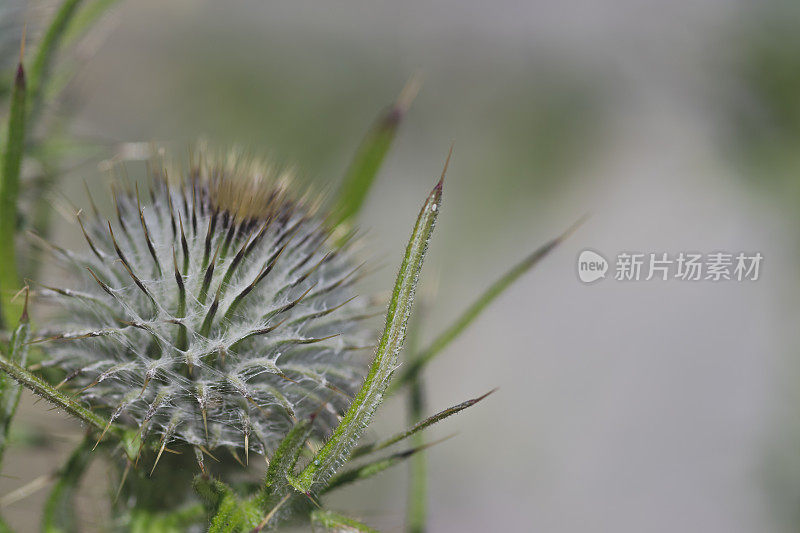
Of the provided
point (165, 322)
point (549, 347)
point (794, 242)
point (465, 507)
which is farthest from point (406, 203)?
point (165, 322)

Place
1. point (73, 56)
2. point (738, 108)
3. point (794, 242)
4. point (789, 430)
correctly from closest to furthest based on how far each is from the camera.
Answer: point (73, 56)
point (789, 430)
point (794, 242)
point (738, 108)

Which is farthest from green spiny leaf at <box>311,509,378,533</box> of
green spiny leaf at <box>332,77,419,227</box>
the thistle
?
green spiny leaf at <box>332,77,419,227</box>

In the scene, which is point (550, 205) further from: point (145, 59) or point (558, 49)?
point (145, 59)

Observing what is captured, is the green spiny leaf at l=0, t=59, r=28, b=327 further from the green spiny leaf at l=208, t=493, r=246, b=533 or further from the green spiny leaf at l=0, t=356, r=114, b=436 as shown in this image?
the green spiny leaf at l=208, t=493, r=246, b=533

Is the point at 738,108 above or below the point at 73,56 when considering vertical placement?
above

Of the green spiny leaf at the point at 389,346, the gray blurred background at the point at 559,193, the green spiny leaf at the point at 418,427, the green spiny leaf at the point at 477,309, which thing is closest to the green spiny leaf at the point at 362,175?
the green spiny leaf at the point at 477,309

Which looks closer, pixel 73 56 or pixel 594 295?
pixel 73 56
